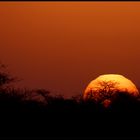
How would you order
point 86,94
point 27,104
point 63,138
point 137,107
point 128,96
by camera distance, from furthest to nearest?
point 86,94 < point 128,96 < point 27,104 < point 137,107 < point 63,138

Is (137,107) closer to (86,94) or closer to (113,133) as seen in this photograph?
(113,133)

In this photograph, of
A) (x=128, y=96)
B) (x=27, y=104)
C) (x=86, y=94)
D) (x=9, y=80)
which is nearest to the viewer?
(x=27, y=104)

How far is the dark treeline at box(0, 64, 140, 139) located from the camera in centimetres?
902

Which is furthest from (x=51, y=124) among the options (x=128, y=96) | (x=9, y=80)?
(x=9, y=80)

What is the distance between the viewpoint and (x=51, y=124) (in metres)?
9.38

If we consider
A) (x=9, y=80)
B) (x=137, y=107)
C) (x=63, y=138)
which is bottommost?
(x=63, y=138)

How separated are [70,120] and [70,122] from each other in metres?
0.11

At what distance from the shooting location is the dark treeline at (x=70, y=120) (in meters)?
9.02

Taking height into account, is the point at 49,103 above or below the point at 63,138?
above

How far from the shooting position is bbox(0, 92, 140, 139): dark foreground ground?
29.4 ft

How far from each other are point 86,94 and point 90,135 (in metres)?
4.28

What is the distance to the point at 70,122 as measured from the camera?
30.9ft

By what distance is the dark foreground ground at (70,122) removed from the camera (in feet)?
29.4

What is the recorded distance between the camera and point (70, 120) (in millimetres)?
9531
